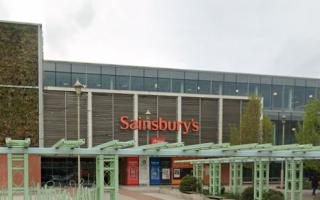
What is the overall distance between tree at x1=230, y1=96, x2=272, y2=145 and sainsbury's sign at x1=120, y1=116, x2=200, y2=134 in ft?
15.8

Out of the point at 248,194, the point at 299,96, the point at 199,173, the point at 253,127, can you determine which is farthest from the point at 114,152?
the point at 299,96

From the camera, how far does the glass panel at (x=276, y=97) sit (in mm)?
45250

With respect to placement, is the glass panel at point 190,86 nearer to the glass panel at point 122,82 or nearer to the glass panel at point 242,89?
the glass panel at point 242,89

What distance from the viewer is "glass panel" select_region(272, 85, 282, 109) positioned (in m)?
45.2

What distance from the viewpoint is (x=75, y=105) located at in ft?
104

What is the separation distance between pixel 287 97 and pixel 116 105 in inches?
965

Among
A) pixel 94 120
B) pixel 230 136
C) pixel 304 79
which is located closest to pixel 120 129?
pixel 94 120

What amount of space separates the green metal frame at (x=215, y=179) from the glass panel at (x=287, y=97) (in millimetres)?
22644

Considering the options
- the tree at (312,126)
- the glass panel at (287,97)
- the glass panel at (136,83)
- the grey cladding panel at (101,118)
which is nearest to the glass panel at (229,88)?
the glass panel at (287,97)

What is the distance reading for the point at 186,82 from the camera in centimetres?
4122

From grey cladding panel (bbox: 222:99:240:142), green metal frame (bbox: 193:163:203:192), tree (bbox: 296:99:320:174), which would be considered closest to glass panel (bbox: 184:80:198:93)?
grey cladding panel (bbox: 222:99:240:142)

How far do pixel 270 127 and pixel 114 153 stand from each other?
78.6 ft

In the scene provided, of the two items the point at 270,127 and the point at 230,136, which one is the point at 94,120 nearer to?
the point at 230,136

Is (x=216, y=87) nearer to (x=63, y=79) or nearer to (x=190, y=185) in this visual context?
(x=63, y=79)
